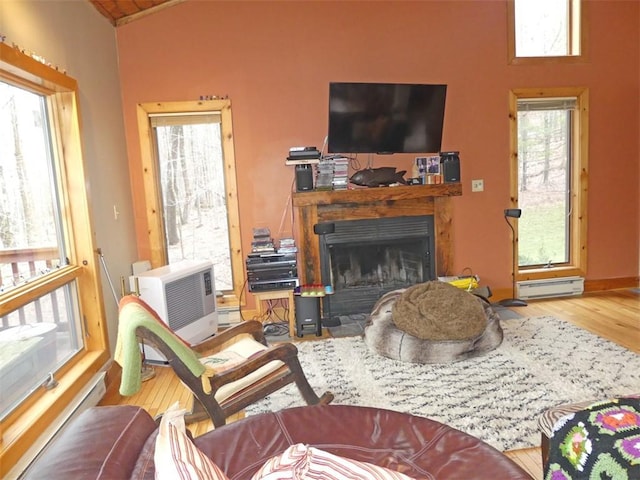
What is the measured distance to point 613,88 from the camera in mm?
4539

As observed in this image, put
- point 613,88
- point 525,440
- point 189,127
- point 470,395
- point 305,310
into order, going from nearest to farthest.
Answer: point 525,440 → point 470,395 → point 305,310 → point 189,127 → point 613,88

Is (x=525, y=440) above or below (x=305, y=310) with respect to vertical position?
below

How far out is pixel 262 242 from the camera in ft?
13.4

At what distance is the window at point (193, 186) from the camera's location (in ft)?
13.6

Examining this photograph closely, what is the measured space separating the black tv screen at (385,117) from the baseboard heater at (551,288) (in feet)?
5.56

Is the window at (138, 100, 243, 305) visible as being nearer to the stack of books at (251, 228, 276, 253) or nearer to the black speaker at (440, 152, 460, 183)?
the stack of books at (251, 228, 276, 253)

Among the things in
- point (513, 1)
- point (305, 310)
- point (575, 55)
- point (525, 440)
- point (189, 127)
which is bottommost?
point (525, 440)

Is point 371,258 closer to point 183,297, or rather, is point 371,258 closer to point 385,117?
point 385,117

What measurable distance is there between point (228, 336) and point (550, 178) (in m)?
3.74

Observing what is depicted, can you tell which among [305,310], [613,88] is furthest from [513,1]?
[305,310]

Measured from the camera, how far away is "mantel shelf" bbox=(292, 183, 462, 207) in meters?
4.02

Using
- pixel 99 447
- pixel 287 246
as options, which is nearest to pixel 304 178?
pixel 287 246

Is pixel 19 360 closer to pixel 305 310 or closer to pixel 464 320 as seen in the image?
pixel 305 310

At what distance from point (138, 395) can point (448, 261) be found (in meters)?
2.94
